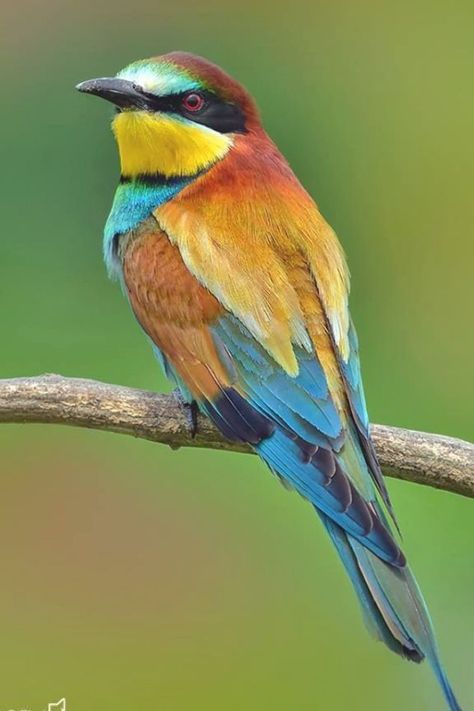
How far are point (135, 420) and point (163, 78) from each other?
696 mm

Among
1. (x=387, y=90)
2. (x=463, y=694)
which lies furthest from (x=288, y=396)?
(x=387, y=90)

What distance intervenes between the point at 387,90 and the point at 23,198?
108 cm

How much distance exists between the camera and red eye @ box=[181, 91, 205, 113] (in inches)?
109

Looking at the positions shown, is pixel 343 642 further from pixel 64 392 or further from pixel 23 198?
pixel 23 198

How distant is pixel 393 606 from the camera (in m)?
2.23

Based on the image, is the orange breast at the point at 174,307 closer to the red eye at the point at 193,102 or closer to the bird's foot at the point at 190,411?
the bird's foot at the point at 190,411

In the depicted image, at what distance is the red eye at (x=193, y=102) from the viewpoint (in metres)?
2.77

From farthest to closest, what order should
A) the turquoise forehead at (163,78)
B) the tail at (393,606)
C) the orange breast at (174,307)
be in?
the turquoise forehead at (163,78) → the orange breast at (174,307) → the tail at (393,606)

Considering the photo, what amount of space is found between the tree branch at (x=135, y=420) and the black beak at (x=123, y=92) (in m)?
0.60

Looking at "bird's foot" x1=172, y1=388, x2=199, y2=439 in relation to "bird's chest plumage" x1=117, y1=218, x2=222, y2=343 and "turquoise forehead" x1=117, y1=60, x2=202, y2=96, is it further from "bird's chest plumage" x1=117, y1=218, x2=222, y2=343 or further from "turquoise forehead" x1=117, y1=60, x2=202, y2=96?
"turquoise forehead" x1=117, y1=60, x2=202, y2=96

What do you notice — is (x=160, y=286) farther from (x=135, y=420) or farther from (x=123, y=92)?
(x=123, y=92)

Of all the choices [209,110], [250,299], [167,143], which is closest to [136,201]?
[167,143]

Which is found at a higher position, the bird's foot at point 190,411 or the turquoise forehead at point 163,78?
the turquoise forehead at point 163,78

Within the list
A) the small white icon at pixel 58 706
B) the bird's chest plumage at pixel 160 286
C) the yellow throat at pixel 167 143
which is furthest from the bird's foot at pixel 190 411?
the small white icon at pixel 58 706
